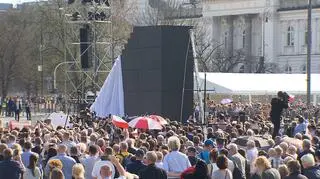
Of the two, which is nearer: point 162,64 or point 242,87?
point 162,64

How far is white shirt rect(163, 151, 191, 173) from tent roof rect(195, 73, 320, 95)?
30.4 m

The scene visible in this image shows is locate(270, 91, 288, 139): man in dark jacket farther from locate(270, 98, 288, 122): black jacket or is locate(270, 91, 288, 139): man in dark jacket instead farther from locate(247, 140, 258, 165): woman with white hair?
locate(247, 140, 258, 165): woman with white hair

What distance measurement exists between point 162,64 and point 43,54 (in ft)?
112

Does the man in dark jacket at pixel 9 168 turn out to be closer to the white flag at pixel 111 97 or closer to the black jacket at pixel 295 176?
the black jacket at pixel 295 176

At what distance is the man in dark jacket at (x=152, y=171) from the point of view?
1360 centimetres

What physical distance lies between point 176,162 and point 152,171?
1433mm

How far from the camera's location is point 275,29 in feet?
315

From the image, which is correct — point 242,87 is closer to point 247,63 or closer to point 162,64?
point 162,64

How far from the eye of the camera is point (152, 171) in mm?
13625

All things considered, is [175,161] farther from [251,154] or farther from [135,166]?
[251,154]

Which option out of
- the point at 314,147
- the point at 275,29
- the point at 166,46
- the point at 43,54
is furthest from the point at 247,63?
the point at 314,147

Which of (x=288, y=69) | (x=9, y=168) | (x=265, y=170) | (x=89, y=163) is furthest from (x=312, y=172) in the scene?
(x=288, y=69)

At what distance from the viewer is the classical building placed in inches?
3644

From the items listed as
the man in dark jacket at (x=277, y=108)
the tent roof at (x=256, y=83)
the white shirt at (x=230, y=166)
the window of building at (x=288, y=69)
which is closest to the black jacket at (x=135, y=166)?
the white shirt at (x=230, y=166)
